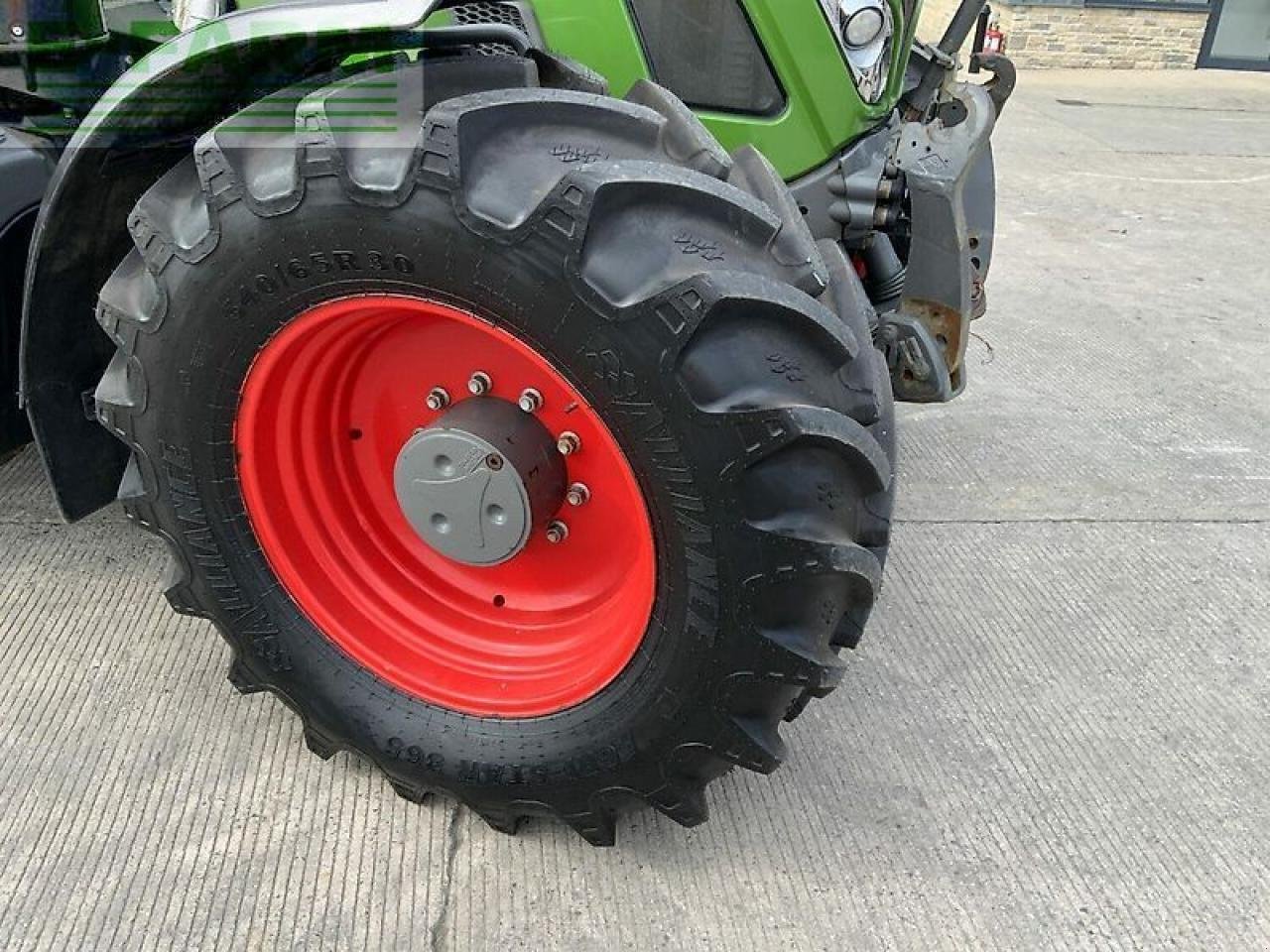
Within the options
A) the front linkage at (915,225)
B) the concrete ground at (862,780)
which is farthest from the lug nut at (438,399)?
the front linkage at (915,225)

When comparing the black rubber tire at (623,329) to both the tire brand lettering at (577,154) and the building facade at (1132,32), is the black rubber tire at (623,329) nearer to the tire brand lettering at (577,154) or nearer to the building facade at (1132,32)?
the tire brand lettering at (577,154)

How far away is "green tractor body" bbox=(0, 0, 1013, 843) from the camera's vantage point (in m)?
1.57

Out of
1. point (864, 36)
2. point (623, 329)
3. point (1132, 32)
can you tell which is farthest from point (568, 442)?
point (1132, 32)

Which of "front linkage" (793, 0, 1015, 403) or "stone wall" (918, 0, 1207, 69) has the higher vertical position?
"front linkage" (793, 0, 1015, 403)

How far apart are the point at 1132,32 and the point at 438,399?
11.0 meters

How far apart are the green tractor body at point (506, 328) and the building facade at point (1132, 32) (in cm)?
928

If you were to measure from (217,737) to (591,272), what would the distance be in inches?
53.8

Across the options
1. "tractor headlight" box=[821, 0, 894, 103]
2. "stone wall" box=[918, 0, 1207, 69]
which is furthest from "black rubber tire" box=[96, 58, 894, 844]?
"stone wall" box=[918, 0, 1207, 69]

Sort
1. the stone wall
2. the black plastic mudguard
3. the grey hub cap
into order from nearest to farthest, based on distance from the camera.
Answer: the grey hub cap < the black plastic mudguard < the stone wall

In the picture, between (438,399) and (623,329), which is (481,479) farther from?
(623,329)

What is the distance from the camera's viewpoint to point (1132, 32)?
10828 mm

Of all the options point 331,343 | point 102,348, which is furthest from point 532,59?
point 102,348

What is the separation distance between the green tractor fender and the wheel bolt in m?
0.59

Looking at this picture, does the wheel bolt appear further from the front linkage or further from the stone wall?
the stone wall
